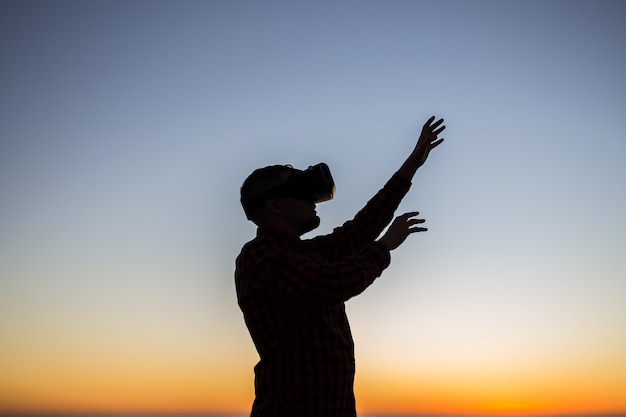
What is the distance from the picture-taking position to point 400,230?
3.37 m

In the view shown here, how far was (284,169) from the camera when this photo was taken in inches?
138

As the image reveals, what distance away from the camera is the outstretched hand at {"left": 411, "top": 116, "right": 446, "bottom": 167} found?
3936 mm

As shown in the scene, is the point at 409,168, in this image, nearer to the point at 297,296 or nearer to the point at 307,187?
the point at 307,187

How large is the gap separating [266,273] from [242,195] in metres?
0.61

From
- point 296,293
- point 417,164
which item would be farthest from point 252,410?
point 417,164

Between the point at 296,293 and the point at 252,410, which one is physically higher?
the point at 296,293

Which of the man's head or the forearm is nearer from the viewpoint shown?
the man's head

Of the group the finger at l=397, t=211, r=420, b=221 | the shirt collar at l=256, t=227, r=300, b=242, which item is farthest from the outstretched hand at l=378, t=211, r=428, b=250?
the shirt collar at l=256, t=227, r=300, b=242

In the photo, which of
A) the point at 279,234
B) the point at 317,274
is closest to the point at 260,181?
the point at 279,234

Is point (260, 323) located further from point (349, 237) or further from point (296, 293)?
point (349, 237)

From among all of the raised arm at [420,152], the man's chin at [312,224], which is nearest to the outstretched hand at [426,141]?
the raised arm at [420,152]

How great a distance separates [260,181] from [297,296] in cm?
77

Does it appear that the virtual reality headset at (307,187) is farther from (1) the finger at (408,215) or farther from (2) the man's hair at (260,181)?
(1) the finger at (408,215)

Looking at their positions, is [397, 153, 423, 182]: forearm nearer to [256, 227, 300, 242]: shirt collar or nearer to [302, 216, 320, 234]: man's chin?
[302, 216, 320, 234]: man's chin
